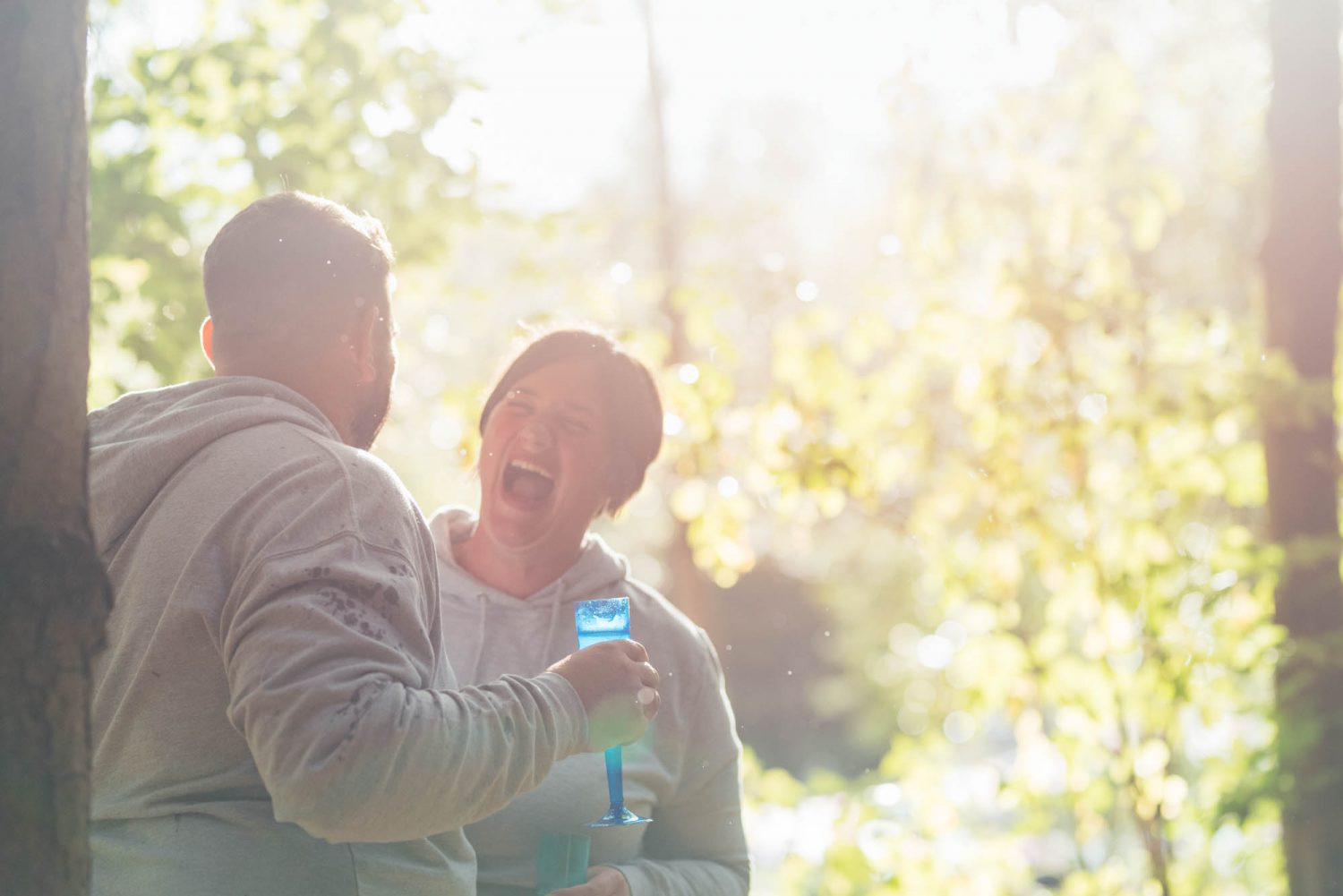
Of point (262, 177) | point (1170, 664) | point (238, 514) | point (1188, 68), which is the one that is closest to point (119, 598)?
point (238, 514)

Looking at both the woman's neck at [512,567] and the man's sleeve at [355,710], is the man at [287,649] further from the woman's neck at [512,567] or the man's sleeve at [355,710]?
the woman's neck at [512,567]

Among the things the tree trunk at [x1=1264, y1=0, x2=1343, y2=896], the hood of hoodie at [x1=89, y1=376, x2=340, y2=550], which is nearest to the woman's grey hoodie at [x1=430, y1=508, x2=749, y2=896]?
the hood of hoodie at [x1=89, y1=376, x2=340, y2=550]

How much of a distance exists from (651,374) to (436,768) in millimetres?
1627

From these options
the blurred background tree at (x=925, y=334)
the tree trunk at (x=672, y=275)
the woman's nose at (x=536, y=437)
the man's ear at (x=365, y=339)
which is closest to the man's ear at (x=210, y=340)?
the man's ear at (x=365, y=339)

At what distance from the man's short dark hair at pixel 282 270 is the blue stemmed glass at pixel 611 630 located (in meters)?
0.61

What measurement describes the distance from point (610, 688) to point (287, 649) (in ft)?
1.29

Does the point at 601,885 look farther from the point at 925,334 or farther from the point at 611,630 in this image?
the point at 925,334

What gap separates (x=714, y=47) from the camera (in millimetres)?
5473

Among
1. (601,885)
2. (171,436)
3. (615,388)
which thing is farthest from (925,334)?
(171,436)

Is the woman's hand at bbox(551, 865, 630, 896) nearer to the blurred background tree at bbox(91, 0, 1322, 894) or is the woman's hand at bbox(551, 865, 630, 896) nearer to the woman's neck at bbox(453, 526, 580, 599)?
the woman's neck at bbox(453, 526, 580, 599)

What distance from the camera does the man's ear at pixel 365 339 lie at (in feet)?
5.16

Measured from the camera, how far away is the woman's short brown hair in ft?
8.81

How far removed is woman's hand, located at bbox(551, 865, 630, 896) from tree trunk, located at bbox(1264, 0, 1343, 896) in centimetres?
258

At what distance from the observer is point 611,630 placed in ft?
6.21
